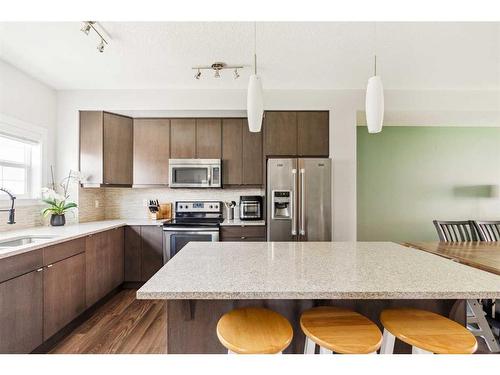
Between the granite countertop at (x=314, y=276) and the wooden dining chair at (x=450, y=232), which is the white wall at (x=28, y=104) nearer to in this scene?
the granite countertop at (x=314, y=276)

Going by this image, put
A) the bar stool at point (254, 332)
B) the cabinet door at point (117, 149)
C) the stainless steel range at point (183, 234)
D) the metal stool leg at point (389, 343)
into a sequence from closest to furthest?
the bar stool at point (254, 332), the metal stool leg at point (389, 343), the stainless steel range at point (183, 234), the cabinet door at point (117, 149)

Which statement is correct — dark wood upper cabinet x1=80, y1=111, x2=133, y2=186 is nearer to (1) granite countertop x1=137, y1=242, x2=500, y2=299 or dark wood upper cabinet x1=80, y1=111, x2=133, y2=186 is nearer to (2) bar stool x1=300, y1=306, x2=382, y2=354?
(1) granite countertop x1=137, y1=242, x2=500, y2=299

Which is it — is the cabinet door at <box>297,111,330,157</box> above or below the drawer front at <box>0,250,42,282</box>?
above

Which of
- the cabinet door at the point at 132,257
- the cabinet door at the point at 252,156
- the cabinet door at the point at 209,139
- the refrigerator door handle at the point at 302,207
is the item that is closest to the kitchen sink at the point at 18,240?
the cabinet door at the point at 132,257

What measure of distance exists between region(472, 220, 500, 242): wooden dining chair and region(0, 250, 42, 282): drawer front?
12.5 feet

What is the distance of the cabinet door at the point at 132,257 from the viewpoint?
3.25 m

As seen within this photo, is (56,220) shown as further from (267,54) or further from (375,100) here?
(375,100)

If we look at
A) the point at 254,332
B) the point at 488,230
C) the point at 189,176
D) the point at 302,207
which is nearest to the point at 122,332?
the point at 254,332

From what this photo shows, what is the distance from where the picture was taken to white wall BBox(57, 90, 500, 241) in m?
3.34

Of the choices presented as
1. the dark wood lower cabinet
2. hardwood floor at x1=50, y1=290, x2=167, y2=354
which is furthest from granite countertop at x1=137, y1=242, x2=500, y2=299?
the dark wood lower cabinet

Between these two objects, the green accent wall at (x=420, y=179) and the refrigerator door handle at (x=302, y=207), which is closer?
the refrigerator door handle at (x=302, y=207)

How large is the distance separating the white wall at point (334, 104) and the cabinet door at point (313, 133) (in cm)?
8

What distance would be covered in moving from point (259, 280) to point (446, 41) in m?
2.50

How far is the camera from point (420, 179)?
176 inches
